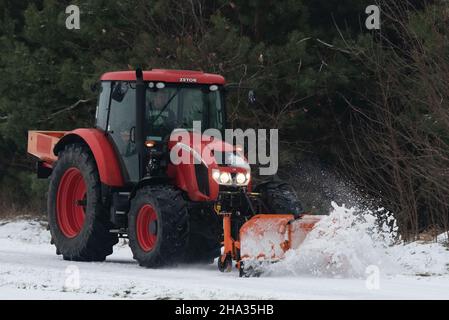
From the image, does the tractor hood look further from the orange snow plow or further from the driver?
the orange snow plow

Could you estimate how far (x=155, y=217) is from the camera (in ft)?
41.7

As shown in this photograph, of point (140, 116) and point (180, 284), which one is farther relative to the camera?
point (140, 116)

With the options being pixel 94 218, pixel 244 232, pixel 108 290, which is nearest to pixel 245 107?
pixel 94 218

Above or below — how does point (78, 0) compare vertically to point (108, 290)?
above

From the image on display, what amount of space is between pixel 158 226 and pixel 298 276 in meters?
1.76

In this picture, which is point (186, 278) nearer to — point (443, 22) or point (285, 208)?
point (285, 208)

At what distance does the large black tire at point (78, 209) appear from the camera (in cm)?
1359

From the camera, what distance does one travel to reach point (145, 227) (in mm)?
12875

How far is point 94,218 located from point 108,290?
343cm

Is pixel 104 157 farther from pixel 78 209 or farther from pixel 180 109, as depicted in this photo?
pixel 78 209

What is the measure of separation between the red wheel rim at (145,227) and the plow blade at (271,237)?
1.43m

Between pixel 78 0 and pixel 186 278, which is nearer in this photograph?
pixel 186 278

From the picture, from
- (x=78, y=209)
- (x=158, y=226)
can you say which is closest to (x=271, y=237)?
(x=158, y=226)

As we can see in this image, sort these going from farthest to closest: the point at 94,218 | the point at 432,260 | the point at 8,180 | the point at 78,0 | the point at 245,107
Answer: the point at 8,180, the point at 78,0, the point at 245,107, the point at 94,218, the point at 432,260
